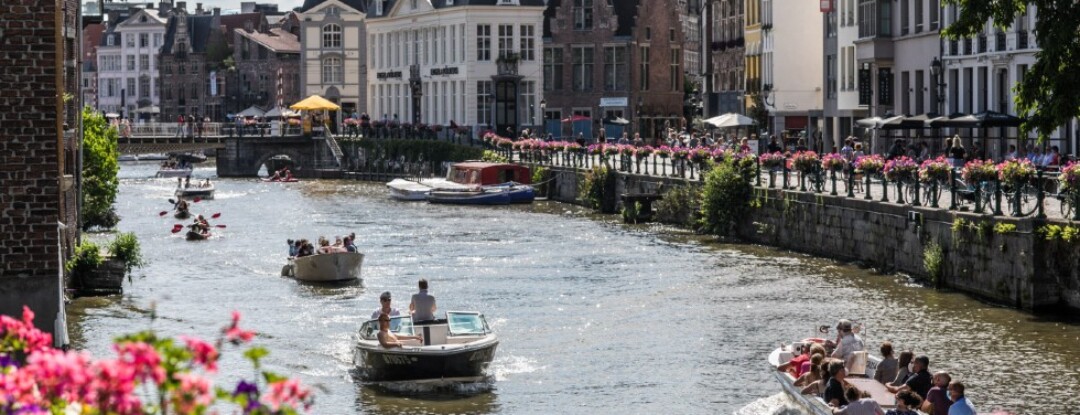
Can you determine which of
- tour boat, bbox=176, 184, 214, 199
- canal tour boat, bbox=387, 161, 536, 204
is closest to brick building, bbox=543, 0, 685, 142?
canal tour boat, bbox=387, 161, 536, 204

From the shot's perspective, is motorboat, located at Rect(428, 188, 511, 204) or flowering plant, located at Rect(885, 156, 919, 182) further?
motorboat, located at Rect(428, 188, 511, 204)

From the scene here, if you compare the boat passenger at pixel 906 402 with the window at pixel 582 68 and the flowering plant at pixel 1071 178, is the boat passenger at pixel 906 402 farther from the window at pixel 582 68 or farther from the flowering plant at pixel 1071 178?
the window at pixel 582 68

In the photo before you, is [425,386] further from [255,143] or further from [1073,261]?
[255,143]

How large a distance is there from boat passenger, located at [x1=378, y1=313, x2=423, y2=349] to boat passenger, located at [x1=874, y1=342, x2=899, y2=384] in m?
8.28

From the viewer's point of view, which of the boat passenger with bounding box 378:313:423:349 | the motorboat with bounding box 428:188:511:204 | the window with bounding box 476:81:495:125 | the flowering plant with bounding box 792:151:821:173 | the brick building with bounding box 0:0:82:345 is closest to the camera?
the brick building with bounding box 0:0:82:345

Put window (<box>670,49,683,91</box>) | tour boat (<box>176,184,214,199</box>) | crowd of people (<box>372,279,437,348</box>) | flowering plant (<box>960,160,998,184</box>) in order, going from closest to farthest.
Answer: crowd of people (<box>372,279,437,348</box>), flowering plant (<box>960,160,998,184</box>), tour boat (<box>176,184,214,199</box>), window (<box>670,49,683,91</box>)

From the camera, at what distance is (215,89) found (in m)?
174

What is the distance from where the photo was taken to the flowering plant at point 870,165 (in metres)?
47.8

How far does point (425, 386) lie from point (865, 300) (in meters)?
12.6

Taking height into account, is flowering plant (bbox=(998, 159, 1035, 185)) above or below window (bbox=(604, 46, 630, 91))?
below

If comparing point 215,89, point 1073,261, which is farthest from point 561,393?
point 215,89

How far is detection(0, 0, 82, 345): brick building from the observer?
2691 cm

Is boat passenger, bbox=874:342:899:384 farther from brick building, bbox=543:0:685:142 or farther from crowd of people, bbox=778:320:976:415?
brick building, bbox=543:0:685:142

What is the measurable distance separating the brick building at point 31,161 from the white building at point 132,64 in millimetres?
153445
